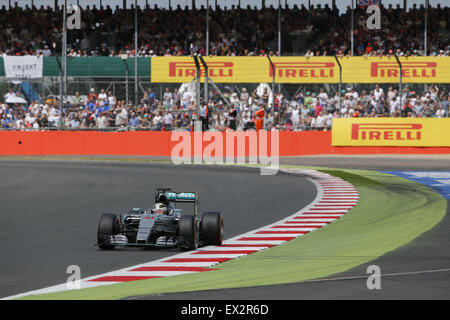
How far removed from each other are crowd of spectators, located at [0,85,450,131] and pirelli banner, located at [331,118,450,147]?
1.28 feet

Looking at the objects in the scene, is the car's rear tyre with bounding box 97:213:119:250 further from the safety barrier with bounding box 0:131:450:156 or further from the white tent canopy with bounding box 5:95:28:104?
the white tent canopy with bounding box 5:95:28:104

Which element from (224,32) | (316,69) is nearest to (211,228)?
(316,69)

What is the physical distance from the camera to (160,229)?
1013 centimetres

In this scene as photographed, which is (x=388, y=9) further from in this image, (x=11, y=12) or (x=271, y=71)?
(x=11, y=12)

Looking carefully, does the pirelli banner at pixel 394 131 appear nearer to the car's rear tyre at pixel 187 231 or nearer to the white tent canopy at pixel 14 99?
the white tent canopy at pixel 14 99

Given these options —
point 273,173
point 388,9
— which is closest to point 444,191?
point 273,173

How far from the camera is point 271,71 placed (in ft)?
105

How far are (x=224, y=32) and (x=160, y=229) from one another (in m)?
31.9

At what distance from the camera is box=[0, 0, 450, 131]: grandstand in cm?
3275

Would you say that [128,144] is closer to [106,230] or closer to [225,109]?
[225,109]

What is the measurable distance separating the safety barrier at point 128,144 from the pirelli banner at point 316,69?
226 centimetres

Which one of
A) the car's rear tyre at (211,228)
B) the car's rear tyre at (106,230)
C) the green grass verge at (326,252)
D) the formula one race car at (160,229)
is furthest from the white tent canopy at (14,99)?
the car's rear tyre at (211,228)

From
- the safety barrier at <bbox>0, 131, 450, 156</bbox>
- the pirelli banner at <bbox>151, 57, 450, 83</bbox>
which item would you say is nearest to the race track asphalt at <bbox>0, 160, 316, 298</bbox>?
the safety barrier at <bbox>0, 131, 450, 156</bbox>
